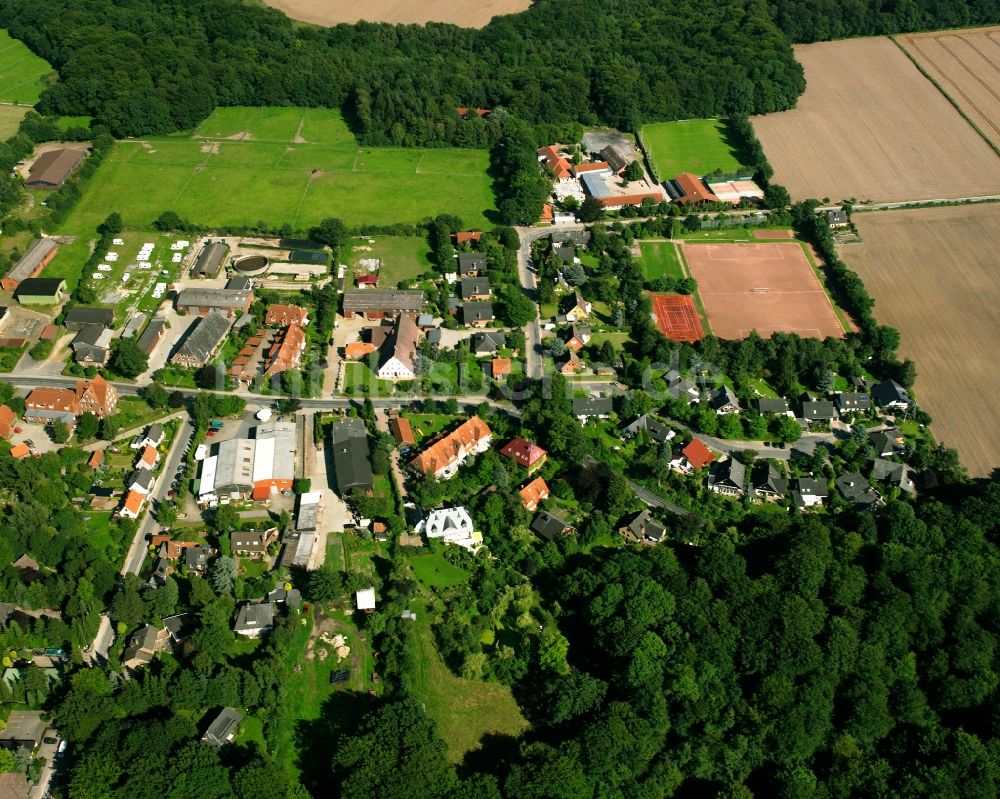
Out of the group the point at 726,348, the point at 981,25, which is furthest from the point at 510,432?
the point at 981,25

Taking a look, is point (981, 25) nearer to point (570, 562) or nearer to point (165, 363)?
point (570, 562)

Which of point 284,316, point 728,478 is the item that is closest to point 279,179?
→ point 284,316

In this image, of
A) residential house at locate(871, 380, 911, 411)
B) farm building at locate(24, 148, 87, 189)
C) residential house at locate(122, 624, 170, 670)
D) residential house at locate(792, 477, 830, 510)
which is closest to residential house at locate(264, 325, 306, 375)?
residential house at locate(122, 624, 170, 670)

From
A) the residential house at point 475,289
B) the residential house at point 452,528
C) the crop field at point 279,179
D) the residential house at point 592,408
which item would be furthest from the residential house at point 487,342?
the crop field at point 279,179

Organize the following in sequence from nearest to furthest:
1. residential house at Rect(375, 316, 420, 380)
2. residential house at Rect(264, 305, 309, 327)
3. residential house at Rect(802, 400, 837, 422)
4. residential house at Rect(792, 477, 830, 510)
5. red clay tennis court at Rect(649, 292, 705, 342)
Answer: residential house at Rect(792, 477, 830, 510) → residential house at Rect(802, 400, 837, 422) → residential house at Rect(375, 316, 420, 380) → residential house at Rect(264, 305, 309, 327) → red clay tennis court at Rect(649, 292, 705, 342)

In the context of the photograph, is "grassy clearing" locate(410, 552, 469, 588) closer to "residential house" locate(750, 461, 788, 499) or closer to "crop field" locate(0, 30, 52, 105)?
"residential house" locate(750, 461, 788, 499)

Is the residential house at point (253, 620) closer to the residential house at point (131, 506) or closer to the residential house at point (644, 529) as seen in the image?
the residential house at point (131, 506)

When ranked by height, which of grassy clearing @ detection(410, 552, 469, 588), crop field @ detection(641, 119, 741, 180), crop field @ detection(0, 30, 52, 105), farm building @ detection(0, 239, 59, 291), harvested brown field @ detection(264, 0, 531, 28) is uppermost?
harvested brown field @ detection(264, 0, 531, 28)
